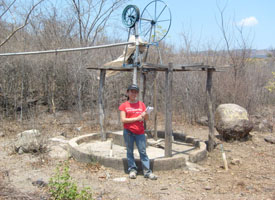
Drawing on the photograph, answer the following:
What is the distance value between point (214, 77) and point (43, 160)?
805 cm

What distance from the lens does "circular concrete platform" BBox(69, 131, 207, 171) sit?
18.3 feet

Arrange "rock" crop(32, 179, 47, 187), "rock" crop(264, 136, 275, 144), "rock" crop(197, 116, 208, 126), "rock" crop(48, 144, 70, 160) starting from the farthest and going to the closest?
"rock" crop(197, 116, 208, 126)
"rock" crop(264, 136, 275, 144)
"rock" crop(48, 144, 70, 160)
"rock" crop(32, 179, 47, 187)

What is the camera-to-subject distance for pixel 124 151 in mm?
6844

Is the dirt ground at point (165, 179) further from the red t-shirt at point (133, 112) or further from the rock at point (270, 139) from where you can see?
the red t-shirt at point (133, 112)

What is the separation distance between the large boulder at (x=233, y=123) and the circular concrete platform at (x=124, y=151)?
1.25 m

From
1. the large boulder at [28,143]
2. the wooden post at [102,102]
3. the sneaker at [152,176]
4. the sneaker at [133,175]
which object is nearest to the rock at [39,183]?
the sneaker at [133,175]

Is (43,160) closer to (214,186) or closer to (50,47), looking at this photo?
(214,186)

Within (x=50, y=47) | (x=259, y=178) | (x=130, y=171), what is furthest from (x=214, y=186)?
(x=50, y=47)

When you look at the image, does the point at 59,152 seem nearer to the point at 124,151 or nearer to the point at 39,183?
the point at 124,151

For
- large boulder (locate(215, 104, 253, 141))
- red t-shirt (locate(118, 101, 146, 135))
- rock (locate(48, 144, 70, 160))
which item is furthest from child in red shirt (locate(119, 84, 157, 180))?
large boulder (locate(215, 104, 253, 141))

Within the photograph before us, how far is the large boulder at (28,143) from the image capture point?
6.75 metres

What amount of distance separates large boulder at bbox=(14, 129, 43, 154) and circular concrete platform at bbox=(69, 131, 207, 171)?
2.61 feet

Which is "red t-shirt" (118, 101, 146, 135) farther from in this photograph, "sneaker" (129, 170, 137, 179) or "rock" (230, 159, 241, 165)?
"rock" (230, 159, 241, 165)

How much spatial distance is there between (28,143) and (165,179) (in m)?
3.58
